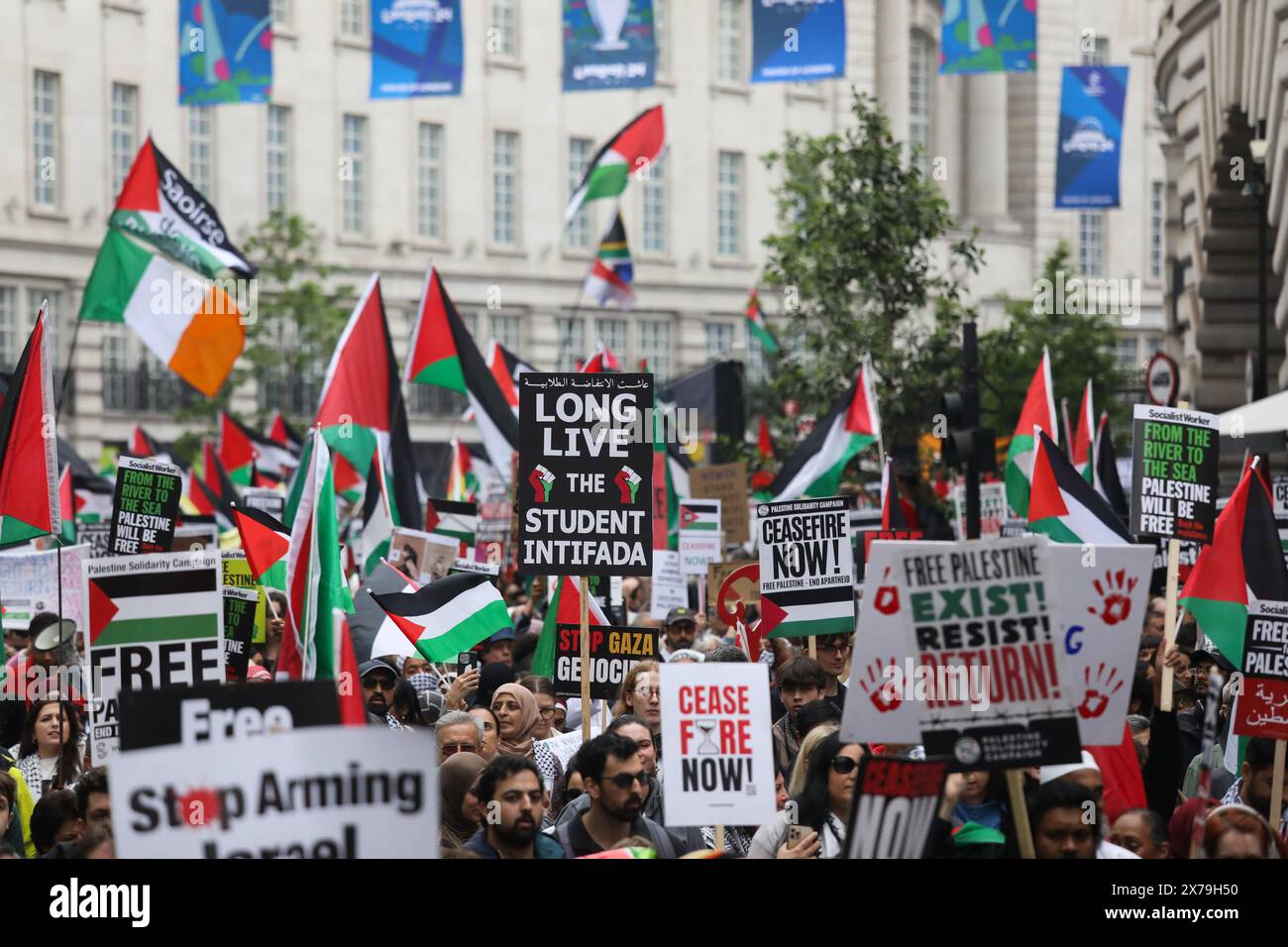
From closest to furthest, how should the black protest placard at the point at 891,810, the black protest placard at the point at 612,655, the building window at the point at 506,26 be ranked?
the black protest placard at the point at 891,810
the black protest placard at the point at 612,655
the building window at the point at 506,26

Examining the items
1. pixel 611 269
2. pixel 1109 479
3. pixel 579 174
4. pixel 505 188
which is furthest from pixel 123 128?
pixel 1109 479

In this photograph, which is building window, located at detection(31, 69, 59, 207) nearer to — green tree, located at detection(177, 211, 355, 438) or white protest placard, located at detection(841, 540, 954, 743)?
green tree, located at detection(177, 211, 355, 438)

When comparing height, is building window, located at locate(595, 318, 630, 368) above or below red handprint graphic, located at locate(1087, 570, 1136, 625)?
above

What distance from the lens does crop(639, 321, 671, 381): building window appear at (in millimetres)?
56125

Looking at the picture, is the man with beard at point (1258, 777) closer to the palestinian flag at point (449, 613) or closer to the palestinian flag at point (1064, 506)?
the palestinian flag at point (1064, 506)

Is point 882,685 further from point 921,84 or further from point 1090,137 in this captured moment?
point 921,84

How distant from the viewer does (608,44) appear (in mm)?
31156

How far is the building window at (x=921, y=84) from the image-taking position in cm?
5959

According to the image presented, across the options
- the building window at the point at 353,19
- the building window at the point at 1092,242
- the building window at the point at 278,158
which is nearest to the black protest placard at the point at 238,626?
the building window at the point at 278,158

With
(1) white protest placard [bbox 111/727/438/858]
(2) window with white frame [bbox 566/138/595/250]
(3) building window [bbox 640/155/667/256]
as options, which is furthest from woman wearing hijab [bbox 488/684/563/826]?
(3) building window [bbox 640/155/667/256]

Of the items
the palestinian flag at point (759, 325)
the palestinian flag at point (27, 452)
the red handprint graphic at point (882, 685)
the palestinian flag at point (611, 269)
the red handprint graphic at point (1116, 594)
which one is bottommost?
the red handprint graphic at point (882, 685)

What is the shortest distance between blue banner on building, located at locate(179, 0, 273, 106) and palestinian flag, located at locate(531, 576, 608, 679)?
17.8 metres

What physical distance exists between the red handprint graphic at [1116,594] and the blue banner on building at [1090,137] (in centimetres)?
2706
